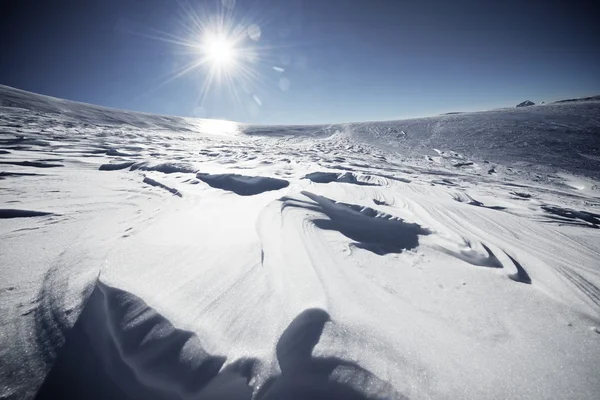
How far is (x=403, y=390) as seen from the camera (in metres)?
0.86

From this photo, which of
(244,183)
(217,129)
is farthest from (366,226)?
(217,129)

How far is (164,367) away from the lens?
92 centimetres

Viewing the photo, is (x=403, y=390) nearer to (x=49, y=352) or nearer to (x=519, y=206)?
(x=49, y=352)

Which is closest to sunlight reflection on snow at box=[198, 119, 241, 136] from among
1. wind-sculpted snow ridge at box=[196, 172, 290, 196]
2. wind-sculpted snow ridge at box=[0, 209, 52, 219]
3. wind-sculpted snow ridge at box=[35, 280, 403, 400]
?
wind-sculpted snow ridge at box=[196, 172, 290, 196]

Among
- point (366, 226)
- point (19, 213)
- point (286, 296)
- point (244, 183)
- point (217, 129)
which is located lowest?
point (366, 226)

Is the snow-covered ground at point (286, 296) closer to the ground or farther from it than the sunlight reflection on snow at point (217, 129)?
closer to the ground

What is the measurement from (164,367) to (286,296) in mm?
554

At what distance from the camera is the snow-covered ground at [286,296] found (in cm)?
90

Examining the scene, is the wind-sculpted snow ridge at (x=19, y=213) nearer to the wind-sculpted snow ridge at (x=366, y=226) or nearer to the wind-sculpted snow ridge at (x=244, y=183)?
A: the wind-sculpted snow ridge at (x=244, y=183)

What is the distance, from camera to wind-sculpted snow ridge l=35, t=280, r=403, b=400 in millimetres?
880

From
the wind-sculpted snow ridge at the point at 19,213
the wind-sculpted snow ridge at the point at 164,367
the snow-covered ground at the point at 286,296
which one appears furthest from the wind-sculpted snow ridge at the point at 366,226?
the wind-sculpted snow ridge at the point at 19,213

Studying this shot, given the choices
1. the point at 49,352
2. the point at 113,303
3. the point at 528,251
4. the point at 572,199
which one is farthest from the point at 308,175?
the point at 572,199

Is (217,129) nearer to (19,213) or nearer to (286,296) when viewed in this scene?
(19,213)

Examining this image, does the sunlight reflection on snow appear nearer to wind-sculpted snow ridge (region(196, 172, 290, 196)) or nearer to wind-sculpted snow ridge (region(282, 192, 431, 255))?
wind-sculpted snow ridge (region(196, 172, 290, 196))
